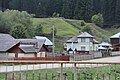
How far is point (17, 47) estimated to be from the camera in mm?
40594

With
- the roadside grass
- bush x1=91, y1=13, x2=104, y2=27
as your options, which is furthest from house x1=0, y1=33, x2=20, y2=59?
bush x1=91, y1=13, x2=104, y2=27

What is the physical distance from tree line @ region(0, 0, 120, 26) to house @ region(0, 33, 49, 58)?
52372 mm

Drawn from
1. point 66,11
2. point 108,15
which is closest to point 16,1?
point 66,11

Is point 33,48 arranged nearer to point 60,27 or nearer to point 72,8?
point 60,27

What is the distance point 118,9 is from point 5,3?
3700 centimetres

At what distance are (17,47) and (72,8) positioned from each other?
59314 mm

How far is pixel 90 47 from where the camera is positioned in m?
62.7

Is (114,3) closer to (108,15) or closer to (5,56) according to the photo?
(108,15)

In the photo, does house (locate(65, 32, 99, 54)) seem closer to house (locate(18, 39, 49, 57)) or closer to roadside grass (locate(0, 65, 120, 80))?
house (locate(18, 39, 49, 57))

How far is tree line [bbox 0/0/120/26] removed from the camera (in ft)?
A: 320

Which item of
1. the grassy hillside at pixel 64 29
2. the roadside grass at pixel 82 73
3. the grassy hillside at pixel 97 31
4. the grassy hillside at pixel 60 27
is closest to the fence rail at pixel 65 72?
the roadside grass at pixel 82 73

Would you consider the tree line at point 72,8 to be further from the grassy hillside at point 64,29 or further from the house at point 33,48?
the house at point 33,48

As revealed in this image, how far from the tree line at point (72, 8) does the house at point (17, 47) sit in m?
52.4

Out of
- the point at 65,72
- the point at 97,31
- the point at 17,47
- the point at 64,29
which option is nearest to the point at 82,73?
the point at 65,72
